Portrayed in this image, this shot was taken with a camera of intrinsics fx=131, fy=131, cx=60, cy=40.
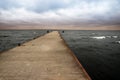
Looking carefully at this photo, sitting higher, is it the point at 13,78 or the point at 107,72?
the point at 13,78

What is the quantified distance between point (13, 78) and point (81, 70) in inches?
123

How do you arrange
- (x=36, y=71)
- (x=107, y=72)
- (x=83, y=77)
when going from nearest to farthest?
(x=83, y=77) → (x=36, y=71) → (x=107, y=72)

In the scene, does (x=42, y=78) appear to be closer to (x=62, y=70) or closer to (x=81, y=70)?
(x=62, y=70)

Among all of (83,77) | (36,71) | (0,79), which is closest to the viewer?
(0,79)

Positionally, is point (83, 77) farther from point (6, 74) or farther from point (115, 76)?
point (115, 76)

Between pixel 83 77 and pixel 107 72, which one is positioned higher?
pixel 83 77

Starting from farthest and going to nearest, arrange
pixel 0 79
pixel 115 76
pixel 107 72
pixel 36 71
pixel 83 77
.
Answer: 1. pixel 107 72
2. pixel 115 76
3. pixel 36 71
4. pixel 83 77
5. pixel 0 79

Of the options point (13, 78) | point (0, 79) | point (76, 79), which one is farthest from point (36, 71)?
point (76, 79)

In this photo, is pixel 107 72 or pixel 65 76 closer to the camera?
pixel 65 76

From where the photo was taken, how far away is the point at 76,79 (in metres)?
5.28

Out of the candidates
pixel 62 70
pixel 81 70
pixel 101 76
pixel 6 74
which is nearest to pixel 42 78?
pixel 62 70

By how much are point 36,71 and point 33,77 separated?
72 cm

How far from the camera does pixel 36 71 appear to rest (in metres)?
6.12

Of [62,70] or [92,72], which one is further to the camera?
[92,72]
